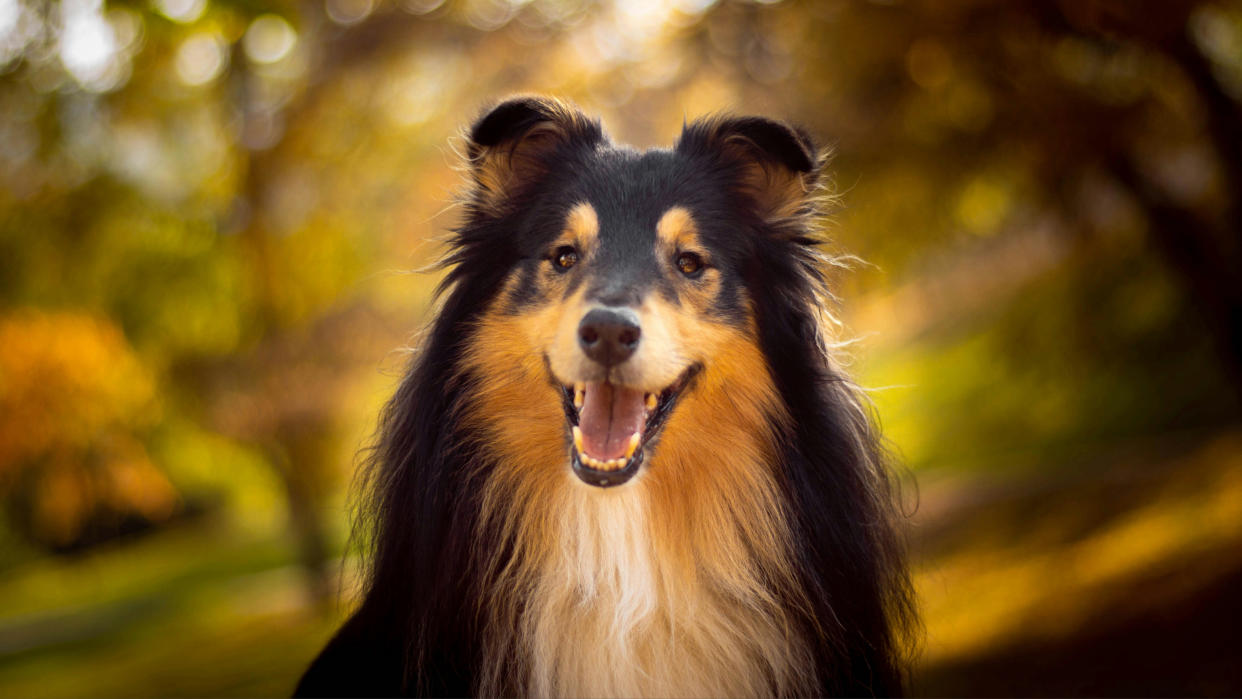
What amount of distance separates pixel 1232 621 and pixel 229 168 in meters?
7.94

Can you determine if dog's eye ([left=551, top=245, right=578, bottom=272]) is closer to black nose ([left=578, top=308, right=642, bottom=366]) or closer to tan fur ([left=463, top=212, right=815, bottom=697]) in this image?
tan fur ([left=463, top=212, right=815, bottom=697])

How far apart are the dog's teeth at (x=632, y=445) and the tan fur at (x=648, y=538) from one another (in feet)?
0.22

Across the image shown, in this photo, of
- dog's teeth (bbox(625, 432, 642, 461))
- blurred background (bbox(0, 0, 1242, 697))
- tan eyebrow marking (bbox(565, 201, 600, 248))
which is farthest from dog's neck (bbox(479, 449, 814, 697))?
blurred background (bbox(0, 0, 1242, 697))

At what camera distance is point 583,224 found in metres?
2.76

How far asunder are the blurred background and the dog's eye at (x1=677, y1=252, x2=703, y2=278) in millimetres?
1975

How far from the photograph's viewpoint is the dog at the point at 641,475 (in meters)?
2.73

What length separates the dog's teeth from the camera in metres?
2.61

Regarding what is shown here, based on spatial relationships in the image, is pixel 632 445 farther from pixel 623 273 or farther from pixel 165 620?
pixel 165 620

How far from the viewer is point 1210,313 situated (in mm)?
6398

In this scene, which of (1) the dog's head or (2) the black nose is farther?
(1) the dog's head

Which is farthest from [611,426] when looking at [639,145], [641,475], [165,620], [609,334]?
[165,620]

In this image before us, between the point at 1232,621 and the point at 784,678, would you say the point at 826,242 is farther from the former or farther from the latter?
the point at 1232,621

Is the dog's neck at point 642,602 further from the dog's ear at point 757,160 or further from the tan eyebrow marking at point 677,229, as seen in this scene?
the dog's ear at point 757,160

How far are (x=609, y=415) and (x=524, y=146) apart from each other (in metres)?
0.92
